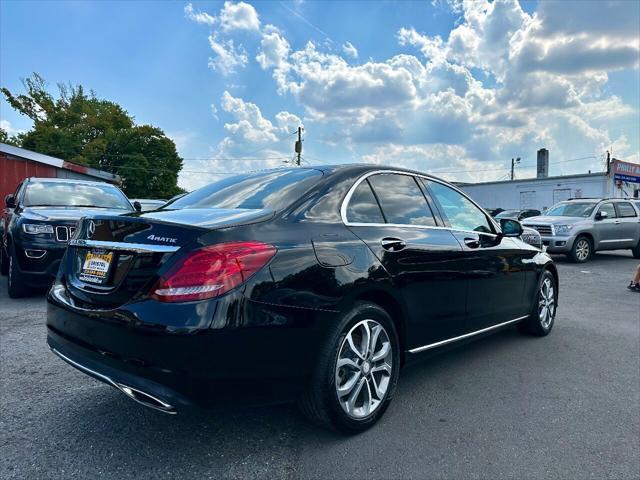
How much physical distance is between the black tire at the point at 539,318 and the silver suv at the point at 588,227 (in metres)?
7.77

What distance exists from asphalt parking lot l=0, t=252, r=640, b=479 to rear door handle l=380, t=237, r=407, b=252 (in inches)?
42.5

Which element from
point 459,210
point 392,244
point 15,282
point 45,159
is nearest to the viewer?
point 392,244

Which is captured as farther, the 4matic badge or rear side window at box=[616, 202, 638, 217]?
rear side window at box=[616, 202, 638, 217]

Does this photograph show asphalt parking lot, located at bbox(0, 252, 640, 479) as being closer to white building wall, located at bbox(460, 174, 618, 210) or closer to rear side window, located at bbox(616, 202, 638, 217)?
rear side window, located at bbox(616, 202, 638, 217)

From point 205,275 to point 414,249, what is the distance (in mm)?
1534

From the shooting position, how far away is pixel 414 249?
Result: 3107 mm

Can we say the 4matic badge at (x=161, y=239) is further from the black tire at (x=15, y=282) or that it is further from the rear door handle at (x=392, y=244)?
the black tire at (x=15, y=282)

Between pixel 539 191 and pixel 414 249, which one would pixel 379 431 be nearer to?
pixel 414 249

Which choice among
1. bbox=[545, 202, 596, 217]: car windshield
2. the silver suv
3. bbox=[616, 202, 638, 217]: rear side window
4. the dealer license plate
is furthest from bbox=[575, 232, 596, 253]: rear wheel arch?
the dealer license plate

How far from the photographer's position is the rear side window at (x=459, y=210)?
3.71 meters

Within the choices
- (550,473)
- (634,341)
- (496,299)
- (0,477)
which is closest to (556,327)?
(634,341)

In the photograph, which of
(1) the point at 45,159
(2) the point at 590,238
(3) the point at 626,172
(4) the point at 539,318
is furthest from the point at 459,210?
(3) the point at 626,172

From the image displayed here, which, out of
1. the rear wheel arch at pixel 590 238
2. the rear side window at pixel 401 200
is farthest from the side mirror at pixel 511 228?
the rear wheel arch at pixel 590 238

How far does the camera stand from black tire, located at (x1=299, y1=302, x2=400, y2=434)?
245 centimetres
